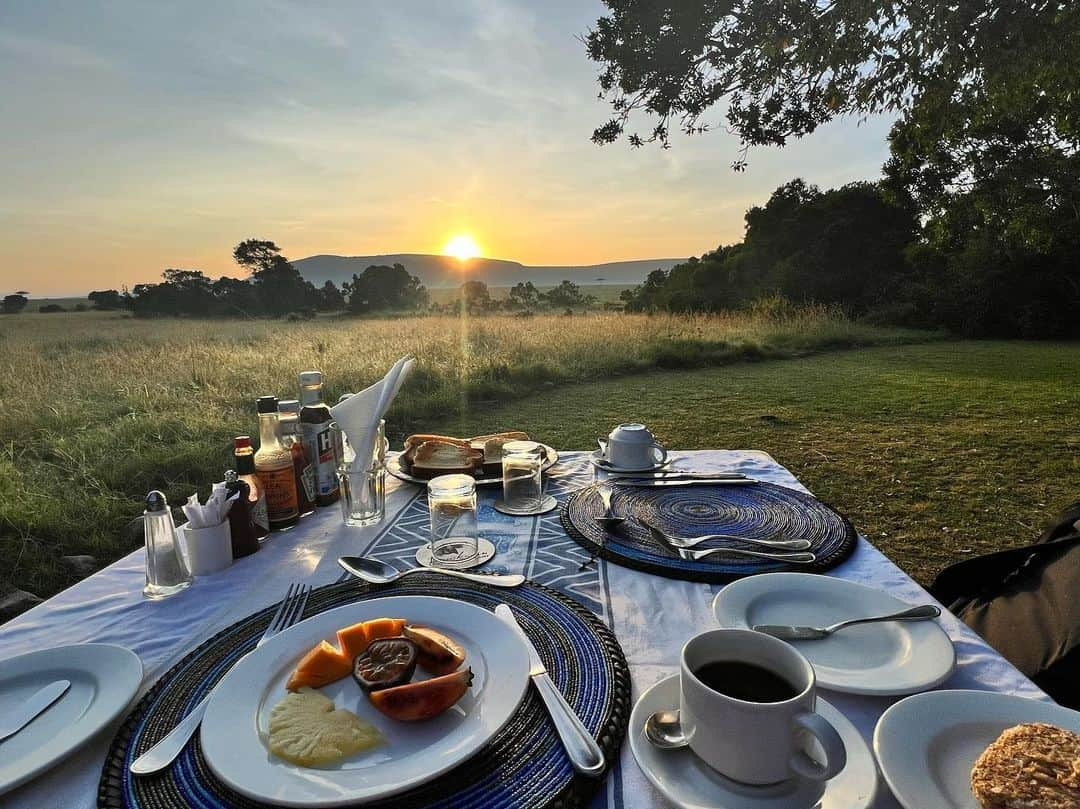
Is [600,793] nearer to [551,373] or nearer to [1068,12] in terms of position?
[1068,12]

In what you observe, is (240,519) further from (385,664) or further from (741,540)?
(741,540)

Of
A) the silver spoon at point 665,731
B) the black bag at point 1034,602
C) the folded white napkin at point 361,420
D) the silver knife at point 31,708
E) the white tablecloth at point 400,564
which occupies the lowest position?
the black bag at point 1034,602

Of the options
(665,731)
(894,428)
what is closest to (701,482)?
(665,731)

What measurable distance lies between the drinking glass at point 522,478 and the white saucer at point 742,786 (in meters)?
0.80

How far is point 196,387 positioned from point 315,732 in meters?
6.78

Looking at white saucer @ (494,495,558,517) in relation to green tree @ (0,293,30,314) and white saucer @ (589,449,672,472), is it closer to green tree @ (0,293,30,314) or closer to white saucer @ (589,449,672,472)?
white saucer @ (589,449,672,472)

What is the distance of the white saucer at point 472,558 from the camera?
109 cm

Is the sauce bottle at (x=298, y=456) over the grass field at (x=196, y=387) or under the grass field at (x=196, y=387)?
over

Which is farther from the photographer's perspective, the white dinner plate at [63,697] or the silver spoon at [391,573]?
the silver spoon at [391,573]

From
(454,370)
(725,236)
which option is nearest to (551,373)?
(454,370)

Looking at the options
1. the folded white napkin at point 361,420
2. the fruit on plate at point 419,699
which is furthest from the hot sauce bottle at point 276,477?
the fruit on plate at point 419,699

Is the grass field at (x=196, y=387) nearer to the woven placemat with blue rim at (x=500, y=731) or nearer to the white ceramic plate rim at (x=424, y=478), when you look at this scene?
the white ceramic plate rim at (x=424, y=478)

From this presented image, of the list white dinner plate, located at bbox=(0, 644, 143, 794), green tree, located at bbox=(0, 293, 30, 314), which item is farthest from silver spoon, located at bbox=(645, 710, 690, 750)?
green tree, located at bbox=(0, 293, 30, 314)

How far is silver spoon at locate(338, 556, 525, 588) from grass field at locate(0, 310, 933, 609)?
256cm
